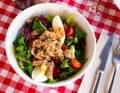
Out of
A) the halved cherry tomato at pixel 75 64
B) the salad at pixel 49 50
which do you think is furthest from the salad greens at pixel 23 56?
the halved cherry tomato at pixel 75 64

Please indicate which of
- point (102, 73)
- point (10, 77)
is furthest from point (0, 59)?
point (102, 73)

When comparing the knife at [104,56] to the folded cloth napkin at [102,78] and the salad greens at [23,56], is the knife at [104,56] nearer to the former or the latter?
the folded cloth napkin at [102,78]

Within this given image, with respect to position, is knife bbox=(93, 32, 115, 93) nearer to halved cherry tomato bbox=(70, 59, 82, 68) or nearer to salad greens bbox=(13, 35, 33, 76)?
halved cherry tomato bbox=(70, 59, 82, 68)

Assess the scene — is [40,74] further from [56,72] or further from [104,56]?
[104,56]

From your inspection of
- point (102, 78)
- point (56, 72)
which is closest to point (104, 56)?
point (102, 78)

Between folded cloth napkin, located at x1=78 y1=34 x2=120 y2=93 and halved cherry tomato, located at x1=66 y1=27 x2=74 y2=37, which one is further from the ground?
halved cherry tomato, located at x1=66 y1=27 x2=74 y2=37

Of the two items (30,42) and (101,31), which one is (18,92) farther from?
(101,31)

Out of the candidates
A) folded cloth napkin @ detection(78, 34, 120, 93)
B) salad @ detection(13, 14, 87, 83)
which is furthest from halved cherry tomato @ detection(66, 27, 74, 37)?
folded cloth napkin @ detection(78, 34, 120, 93)
